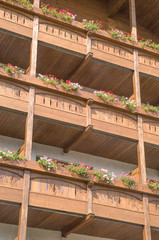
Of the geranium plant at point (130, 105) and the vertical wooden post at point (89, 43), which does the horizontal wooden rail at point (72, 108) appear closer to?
the geranium plant at point (130, 105)

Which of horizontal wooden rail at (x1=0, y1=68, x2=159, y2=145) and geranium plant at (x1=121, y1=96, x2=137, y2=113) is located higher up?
geranium plant at (x1=121, y1=96, x2=137, y2=113)

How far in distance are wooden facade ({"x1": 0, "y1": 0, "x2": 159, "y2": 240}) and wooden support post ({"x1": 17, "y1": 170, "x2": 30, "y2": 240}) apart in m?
0.04

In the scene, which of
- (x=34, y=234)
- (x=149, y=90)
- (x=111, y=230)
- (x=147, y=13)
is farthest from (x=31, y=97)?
(x=147, y=13)

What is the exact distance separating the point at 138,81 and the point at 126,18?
586cm

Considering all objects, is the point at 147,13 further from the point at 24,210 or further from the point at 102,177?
the point at 24,210

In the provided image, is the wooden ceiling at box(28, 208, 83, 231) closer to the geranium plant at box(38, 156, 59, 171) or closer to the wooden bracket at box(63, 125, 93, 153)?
the geranium plant at box(38, 156, 59, 171)

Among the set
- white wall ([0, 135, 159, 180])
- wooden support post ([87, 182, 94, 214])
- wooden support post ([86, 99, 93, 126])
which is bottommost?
wooden support post ([87, 182, 94, 214])

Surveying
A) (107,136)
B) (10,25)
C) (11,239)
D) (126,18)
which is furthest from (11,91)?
(126,18)

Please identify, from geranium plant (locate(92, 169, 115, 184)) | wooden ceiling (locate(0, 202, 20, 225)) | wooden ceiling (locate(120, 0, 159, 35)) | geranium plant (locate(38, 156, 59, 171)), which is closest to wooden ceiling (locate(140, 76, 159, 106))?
wooden ceiling (locate(120, 0, 159, 35))

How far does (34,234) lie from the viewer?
19781 mm

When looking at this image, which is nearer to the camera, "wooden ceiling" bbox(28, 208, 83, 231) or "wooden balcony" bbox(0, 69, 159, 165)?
"wooden ceiling" bbox(28, 208, 83, 231)

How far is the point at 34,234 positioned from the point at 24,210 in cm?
315

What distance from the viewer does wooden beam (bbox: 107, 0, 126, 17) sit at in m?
25.8

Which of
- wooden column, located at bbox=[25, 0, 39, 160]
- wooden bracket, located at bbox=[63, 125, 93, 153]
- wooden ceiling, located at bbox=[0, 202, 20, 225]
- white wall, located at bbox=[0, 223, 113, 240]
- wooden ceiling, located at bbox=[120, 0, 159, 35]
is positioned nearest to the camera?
wooden ceiling, located at bbox=[0, 202, 20, 225]
